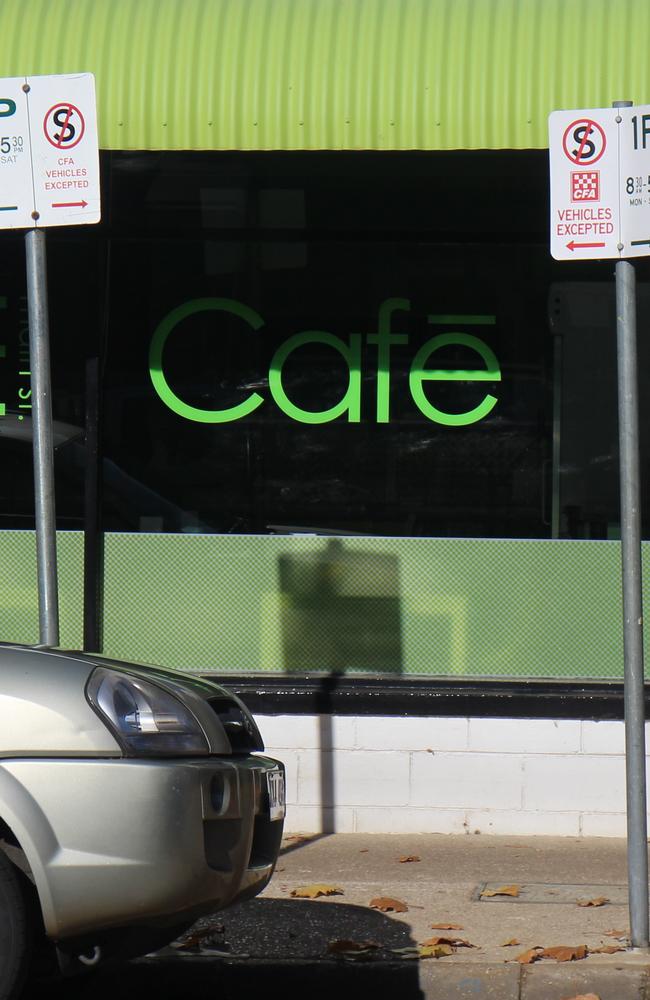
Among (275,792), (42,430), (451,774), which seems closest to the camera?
(275,792)

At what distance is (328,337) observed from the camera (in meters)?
7.95

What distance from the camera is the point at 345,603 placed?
7.88 metres

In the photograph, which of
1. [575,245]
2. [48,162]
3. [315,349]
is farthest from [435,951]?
[315,349]

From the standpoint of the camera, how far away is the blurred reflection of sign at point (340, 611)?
783 cm

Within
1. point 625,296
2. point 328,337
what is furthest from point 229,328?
point 625,296

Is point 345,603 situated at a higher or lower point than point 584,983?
higher

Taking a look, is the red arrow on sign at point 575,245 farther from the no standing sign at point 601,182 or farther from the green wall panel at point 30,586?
the green wall panel at point 30,586

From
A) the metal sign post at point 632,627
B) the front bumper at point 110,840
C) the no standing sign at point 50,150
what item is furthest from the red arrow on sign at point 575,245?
the front bumper at point 110,840

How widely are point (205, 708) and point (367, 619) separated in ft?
10.7

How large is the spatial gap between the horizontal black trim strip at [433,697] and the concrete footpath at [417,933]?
687 mm

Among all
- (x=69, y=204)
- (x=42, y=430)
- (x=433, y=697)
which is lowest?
(x=433, y=697)

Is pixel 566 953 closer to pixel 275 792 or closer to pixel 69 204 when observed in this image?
pixel 275 792

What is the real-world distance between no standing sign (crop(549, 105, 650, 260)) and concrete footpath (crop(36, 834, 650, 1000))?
2.51 m

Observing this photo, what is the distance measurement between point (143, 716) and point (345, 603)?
11.5ft
